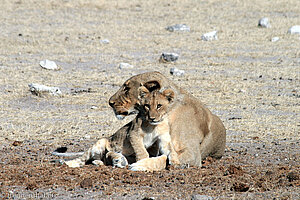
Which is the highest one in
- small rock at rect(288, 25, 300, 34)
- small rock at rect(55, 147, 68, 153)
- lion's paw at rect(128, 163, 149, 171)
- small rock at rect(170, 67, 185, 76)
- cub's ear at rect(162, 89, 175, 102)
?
cub's ear at rect(162, 89, 175, 102)

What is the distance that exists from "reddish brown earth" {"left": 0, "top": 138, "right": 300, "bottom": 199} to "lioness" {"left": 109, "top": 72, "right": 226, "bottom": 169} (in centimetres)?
28

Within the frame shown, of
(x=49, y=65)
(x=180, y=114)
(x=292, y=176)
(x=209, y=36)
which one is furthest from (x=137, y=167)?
(x=209, y=36)

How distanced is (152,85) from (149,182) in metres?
1.34

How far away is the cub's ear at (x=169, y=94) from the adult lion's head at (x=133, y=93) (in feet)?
0.45

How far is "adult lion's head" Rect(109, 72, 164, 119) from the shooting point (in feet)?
23.6

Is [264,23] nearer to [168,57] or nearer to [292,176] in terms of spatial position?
[168,57]

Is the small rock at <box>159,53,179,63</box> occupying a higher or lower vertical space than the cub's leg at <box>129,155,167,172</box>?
lower

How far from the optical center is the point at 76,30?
81.5 ft

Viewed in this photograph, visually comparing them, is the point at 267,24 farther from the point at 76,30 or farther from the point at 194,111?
the point at 194,111

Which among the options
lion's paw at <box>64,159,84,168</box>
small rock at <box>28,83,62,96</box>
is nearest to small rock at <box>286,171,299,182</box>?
lion's paw at <box>64,159,84,168</box>

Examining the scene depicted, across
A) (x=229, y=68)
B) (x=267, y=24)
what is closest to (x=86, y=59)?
(x=229, y=68)

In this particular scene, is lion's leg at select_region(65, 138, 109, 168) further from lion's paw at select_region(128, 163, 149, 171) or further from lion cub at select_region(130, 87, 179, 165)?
lion's paw at select_region(128, 163, 149, 171)

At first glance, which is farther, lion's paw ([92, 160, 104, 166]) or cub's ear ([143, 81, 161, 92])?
lion's paw ([92, 160, 104, 166])

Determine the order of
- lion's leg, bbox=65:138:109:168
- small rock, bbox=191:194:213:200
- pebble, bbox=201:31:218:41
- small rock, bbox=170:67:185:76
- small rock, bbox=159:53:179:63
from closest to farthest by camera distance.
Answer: small rock, bbox=191:194:213:200 < lion's leg, bbox=65:138:109:168 < small rock, bbox=170:67:185:76 < small rock, bbox=159:53:179:63 < pebble, bbox=201:31:218:41
